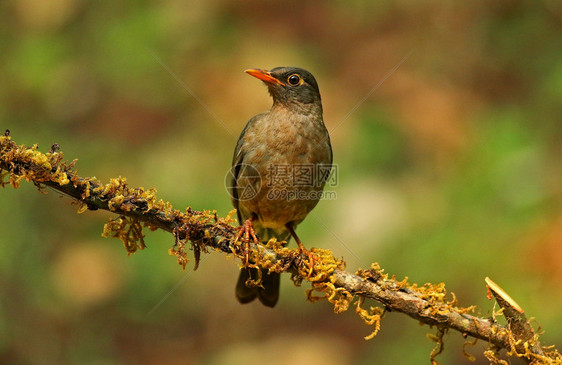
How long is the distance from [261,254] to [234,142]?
393 cm

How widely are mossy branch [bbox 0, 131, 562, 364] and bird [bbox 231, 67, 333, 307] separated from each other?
65 cm

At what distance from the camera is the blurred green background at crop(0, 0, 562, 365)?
592 centimetres

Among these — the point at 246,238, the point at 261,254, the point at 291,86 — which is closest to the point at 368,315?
the point at 261,254

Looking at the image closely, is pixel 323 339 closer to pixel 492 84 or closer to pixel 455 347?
pixel 455 347

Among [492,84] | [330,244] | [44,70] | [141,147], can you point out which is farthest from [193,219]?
[492,84]

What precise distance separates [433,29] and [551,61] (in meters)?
1.60

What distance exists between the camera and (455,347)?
18.8 ft

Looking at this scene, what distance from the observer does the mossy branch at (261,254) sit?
104 inches

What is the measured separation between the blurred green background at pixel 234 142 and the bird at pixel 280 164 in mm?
1825

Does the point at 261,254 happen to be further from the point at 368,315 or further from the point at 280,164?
the point at 280,164

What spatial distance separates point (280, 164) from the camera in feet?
13.3

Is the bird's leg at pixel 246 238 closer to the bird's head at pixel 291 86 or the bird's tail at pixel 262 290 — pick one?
the bird's tail at pixel 262 290

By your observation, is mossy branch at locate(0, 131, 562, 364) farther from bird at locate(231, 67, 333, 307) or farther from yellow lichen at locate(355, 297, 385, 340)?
bird at locate(231, 67, 333, 307)

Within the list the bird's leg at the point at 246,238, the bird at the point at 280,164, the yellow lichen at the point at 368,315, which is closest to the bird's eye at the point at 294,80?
the bird at the point at 280,164
